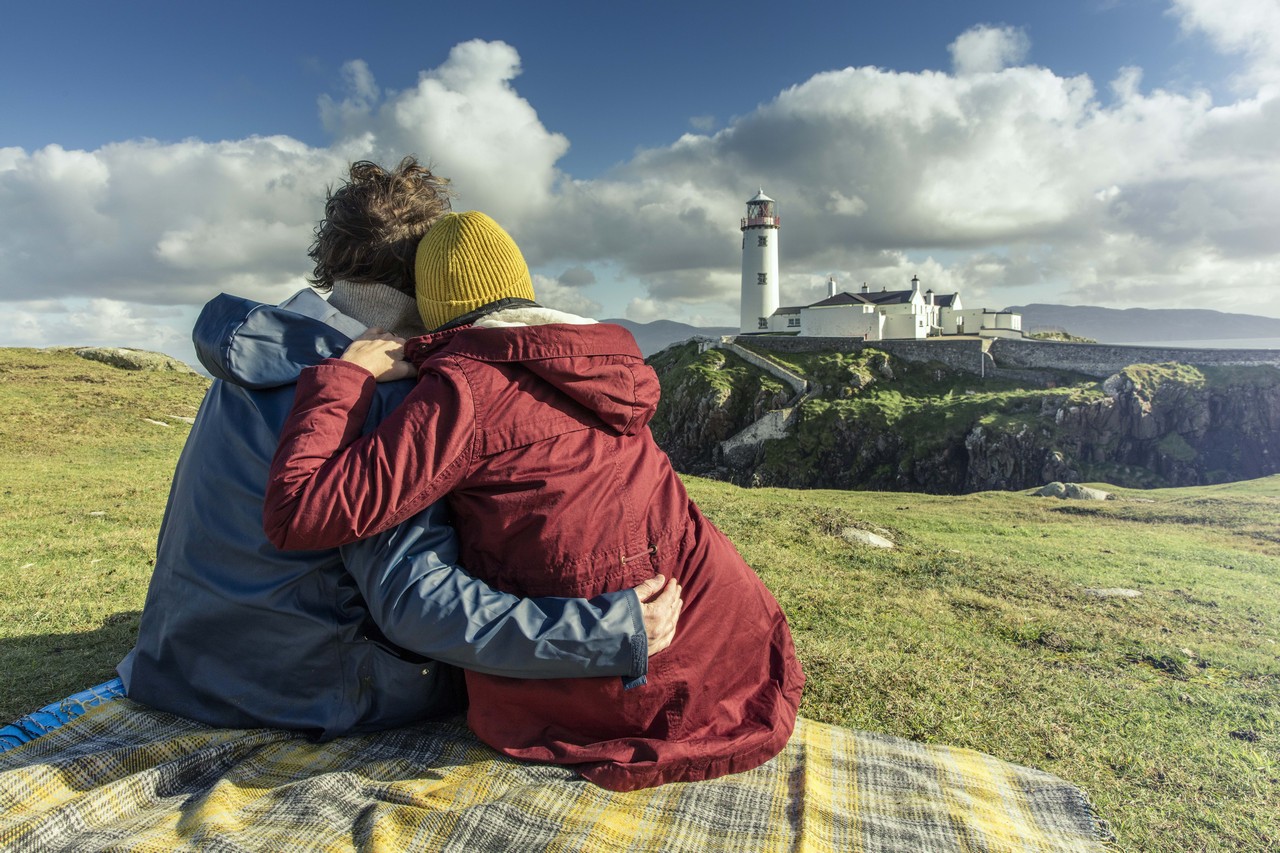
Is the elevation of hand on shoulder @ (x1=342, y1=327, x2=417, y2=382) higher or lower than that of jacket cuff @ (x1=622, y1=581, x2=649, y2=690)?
higher

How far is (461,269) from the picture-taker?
127 inches

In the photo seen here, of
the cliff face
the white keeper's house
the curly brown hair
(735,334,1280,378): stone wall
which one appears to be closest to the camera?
the curly brown hair

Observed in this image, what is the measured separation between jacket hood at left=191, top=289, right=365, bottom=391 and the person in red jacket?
1.09 ft

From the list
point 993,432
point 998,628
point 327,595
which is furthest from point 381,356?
point 993,432

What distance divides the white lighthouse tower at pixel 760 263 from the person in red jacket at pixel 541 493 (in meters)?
82.8

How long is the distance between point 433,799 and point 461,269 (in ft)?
Answer: 7.41

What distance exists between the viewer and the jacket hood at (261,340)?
3.16 m

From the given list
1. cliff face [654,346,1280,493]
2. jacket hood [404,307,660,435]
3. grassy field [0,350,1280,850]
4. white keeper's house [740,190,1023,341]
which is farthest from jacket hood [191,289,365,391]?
white keeper's house [740,190,1023,341]

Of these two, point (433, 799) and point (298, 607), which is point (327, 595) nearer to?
point (298, 607)

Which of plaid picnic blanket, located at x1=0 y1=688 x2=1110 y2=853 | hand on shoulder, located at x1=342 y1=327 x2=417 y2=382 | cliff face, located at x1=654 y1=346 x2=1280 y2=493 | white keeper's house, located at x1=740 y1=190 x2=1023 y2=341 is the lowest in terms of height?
cliff face, located at x1=654 y1=346 x2=1280 y2=493

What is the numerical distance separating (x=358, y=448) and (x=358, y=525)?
0.97ft

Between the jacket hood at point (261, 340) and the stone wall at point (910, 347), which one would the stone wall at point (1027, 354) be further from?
the jacket hood at point (261, 340)

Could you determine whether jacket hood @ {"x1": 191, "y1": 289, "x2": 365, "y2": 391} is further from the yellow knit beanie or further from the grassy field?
the grassy field

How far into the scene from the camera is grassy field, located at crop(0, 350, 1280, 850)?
4789 mm
